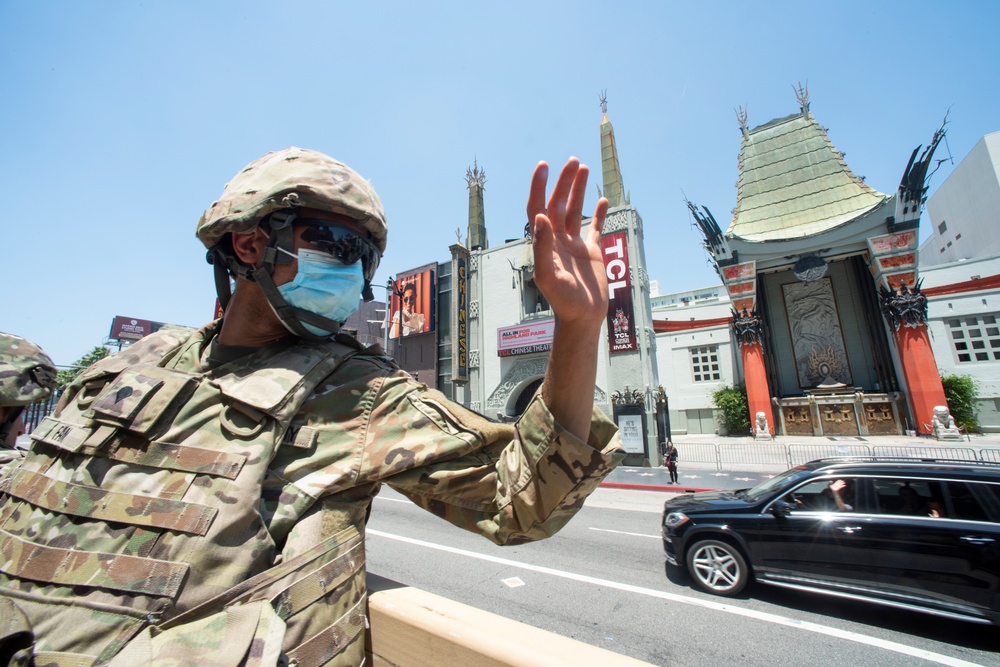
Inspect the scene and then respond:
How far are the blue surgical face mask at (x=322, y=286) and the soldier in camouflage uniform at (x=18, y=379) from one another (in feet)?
8.79

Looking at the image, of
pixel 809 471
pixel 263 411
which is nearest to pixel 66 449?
pixel 263 411

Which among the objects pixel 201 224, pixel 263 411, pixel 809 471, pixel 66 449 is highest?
pixel 201 224

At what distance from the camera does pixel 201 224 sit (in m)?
1.79

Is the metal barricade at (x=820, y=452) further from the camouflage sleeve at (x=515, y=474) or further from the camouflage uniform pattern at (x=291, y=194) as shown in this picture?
the camouflage uniform pattern at (x=291, y=194)

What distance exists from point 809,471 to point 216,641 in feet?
20.5

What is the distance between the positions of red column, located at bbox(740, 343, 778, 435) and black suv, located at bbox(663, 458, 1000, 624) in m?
22.3

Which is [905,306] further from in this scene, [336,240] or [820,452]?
[336,240]

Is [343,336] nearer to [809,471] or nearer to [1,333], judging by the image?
[1,333]

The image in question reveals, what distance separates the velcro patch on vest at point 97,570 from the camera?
1088 millimetres

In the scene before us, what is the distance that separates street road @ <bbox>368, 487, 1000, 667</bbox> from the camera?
3822 mm

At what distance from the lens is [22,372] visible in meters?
2.87

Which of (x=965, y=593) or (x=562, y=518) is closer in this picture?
(x=562, y=518)

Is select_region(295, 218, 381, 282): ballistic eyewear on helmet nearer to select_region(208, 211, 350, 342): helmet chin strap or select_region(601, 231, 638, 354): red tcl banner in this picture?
select_region(208, 211, 350, 342): helmet chin strap

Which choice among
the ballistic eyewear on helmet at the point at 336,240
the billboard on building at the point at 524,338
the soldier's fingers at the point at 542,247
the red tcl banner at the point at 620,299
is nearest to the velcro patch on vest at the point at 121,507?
the ballistic eyewear on helmet at the point at 336,240
